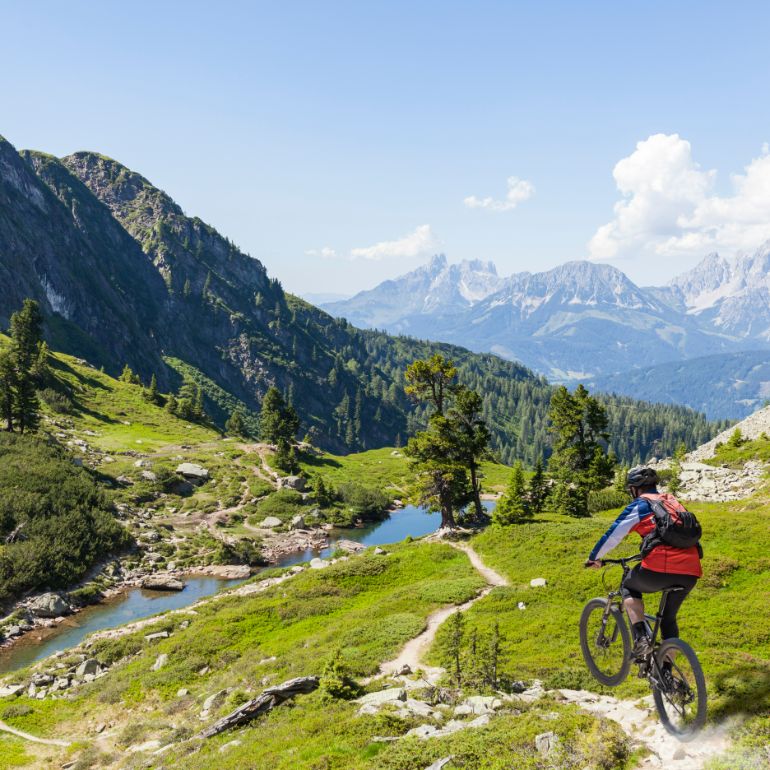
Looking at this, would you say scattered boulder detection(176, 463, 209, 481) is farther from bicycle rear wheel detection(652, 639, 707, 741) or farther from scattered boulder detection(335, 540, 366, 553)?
bicycle rear wheel detection(652, 639, 707, 741)

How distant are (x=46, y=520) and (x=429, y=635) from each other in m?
47.1

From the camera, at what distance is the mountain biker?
911cm

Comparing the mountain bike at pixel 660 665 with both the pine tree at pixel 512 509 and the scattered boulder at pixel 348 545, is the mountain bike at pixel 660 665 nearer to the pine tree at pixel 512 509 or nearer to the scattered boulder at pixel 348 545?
the pine tree at pixel 512 509

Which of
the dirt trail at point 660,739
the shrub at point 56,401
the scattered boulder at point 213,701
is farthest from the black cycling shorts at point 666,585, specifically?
the shrub at point 56,401

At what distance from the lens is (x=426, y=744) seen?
490 inches

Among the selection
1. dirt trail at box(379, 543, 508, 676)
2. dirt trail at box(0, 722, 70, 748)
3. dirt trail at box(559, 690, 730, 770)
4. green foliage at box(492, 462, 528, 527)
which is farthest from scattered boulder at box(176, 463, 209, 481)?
dirt trail at box(559, 690, 730, 770)

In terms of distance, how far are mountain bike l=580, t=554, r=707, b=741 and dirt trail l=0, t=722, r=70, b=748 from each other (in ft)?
80.3

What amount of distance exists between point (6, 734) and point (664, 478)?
64.2 meters

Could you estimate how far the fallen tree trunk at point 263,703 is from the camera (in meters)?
18.3

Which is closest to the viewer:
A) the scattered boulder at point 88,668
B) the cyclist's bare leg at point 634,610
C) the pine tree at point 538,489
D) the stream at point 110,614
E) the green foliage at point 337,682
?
the cyclist's bare leg at point 634,610

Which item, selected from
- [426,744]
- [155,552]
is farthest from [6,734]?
[155,552]

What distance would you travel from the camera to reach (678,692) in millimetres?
9523

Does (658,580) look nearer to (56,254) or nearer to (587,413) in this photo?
(587,413)

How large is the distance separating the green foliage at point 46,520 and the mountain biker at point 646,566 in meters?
53.6
